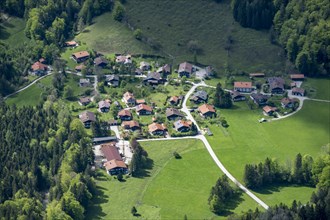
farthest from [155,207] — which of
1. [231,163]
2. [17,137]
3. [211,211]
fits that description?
[17,137]

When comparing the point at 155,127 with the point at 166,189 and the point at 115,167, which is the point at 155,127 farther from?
the point at 166,189

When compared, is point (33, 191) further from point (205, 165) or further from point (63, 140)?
point (205, 165)

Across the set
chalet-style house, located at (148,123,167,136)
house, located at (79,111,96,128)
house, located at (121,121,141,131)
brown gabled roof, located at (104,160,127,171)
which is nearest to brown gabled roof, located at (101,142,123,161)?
brown gabled roof, located at (104,160,127,171)

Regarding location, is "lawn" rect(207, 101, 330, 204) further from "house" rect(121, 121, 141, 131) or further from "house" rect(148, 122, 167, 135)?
"house" rect(121, 121, 141, 131)

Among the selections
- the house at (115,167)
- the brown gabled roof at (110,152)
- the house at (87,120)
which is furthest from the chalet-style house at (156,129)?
the house at (115,167)

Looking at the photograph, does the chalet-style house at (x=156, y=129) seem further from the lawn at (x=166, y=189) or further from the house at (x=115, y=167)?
the house at (x=115, y=167)

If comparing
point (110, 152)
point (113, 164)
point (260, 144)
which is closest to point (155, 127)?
point (110, 152)
